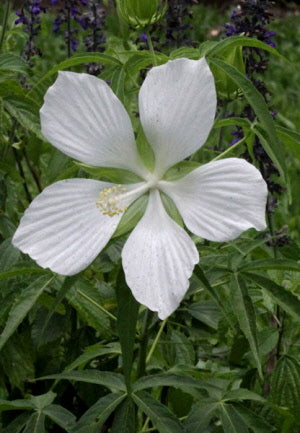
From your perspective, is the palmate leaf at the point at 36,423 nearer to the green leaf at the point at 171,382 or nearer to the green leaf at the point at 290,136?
the green leaf at the point at 171,382

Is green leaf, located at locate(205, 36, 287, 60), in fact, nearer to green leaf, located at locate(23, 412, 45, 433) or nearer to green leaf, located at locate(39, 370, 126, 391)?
green leaf, located at locate(39, 370, 126, 391)

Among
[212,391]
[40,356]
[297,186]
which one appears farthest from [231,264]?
[297,186]

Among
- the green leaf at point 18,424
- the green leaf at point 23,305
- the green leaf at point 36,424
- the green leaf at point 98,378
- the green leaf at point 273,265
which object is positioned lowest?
the green leaf at point 18,424

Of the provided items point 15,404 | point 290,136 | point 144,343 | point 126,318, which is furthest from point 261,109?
point 15,404

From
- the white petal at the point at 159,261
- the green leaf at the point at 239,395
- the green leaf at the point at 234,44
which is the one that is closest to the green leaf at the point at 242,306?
the green leaf at the point at 239,395

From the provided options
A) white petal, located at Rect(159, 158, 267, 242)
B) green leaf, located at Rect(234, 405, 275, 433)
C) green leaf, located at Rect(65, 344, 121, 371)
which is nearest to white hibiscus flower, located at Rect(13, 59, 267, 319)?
white petal, located at Rect(159, 158, 267, 242)

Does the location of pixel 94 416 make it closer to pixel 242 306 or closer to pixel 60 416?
pixel 60 416
